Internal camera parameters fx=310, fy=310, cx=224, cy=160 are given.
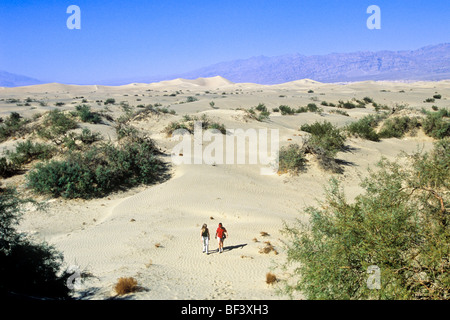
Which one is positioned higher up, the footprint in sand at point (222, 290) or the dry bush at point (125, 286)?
the dry bush at point (125, 286)

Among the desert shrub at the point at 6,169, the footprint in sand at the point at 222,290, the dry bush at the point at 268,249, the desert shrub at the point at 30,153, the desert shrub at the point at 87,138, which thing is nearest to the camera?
the footprint in sand at the point at 222,290

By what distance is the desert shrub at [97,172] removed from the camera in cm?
1245

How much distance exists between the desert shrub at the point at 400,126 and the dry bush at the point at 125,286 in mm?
23672

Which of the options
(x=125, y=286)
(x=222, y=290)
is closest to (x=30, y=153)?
(x=125, y=286)

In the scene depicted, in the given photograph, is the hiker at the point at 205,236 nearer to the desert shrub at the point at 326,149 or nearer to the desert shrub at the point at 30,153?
the desert shrub at the point at 326,149

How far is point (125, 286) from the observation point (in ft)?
19.4

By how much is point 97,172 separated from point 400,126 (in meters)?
23.2

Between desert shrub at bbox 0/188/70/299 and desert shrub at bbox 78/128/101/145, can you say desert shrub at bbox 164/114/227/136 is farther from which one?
desert shrub at bbox 0/188/70/299

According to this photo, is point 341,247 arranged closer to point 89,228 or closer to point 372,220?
point 372,220

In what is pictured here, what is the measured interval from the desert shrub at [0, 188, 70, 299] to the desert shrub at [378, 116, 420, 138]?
24.8 metres

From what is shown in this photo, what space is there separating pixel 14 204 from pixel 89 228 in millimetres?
4955

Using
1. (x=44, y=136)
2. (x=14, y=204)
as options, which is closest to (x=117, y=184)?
(x=44, y=136)

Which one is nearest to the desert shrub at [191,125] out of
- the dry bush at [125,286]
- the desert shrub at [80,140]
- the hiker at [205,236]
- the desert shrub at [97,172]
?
the desert shrub at [97,172]

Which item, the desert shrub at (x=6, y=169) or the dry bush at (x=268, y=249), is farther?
the desert shrub at (x=6, y=169)
